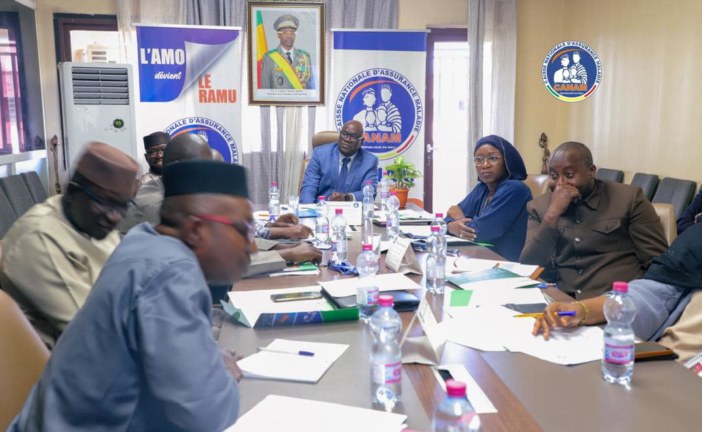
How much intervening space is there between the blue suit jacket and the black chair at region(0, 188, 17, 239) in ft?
7.51

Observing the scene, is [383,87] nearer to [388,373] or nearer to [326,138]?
[326,138]

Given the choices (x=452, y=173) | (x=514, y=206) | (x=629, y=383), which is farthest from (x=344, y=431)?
(x=452, y=173)

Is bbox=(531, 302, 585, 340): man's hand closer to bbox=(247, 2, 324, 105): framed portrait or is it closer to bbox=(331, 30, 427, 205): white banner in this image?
bbox=(331, 30, 427, 205): white banner

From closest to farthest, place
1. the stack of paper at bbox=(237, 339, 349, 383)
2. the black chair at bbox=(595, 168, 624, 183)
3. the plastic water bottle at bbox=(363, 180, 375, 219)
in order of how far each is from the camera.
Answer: the stack of paper at bbox=(237, 339, 349, 383) → the plastic water bottle at bbox=(363, 180, 375, 219) → the black chair at bbox=(595, 168, 624, 183)

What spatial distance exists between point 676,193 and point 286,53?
3.82 metres

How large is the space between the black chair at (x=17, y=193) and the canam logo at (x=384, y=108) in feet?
9.94

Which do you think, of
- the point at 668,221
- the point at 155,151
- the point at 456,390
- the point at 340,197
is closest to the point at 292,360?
the point at 456,390

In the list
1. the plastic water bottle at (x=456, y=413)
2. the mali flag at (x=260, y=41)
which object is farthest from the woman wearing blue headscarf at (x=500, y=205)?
the mali flag at (x=260, y=41)

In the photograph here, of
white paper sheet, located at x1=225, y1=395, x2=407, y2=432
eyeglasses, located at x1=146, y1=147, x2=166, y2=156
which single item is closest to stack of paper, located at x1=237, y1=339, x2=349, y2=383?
white paper sheet, located at x1=225, y1=395, x2=407, y2=432

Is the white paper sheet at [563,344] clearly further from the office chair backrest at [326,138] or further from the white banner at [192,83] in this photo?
the white banner at [192,83]

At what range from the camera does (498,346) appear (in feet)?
5.29

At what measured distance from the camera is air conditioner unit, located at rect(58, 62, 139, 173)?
5.69m

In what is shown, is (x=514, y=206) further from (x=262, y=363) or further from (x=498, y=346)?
(x=262, y=363)

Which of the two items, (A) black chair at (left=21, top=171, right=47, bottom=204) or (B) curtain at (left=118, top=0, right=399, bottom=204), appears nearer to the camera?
(A) black chair at (left=21, top=171, right=47, bottom=204)
